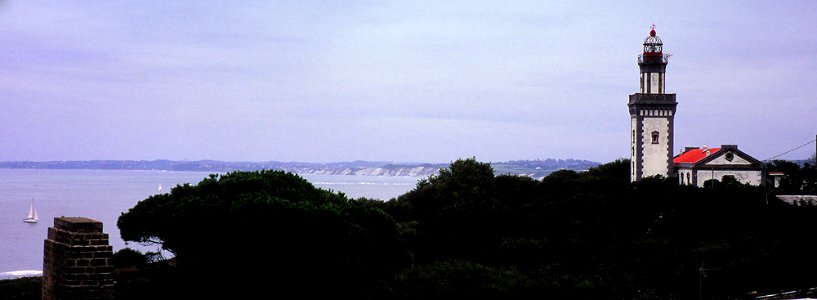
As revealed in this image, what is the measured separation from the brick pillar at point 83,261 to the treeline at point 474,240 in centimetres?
1881

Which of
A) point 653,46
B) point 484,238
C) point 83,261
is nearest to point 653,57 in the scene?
point 653,46

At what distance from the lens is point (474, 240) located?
167 feet

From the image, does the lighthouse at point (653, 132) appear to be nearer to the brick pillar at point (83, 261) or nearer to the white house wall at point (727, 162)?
the white house wall at point (727, 162)

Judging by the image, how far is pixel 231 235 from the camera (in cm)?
2708

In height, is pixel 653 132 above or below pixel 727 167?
above

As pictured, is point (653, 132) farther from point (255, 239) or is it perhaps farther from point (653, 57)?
point (255, 239)

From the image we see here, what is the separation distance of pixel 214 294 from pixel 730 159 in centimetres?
4119

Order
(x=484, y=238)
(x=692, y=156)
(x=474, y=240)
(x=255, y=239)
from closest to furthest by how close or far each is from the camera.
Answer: (x=255, y=239), (x=474, y=240), (x=484, y=238), (x=692, y=156)

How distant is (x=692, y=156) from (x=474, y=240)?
63.1 ft

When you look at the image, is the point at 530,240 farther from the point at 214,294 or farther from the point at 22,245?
the point at 22,245

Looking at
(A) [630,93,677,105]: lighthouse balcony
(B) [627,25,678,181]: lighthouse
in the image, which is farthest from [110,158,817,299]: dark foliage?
(A) [630,93,677,105]: lighthouse balcony

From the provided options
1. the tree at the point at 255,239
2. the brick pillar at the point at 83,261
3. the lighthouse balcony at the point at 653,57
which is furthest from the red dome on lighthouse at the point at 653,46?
the brick pillar at the point at 83,261

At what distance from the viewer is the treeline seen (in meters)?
27.3

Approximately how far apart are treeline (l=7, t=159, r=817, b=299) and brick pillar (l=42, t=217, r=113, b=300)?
1881 cm
